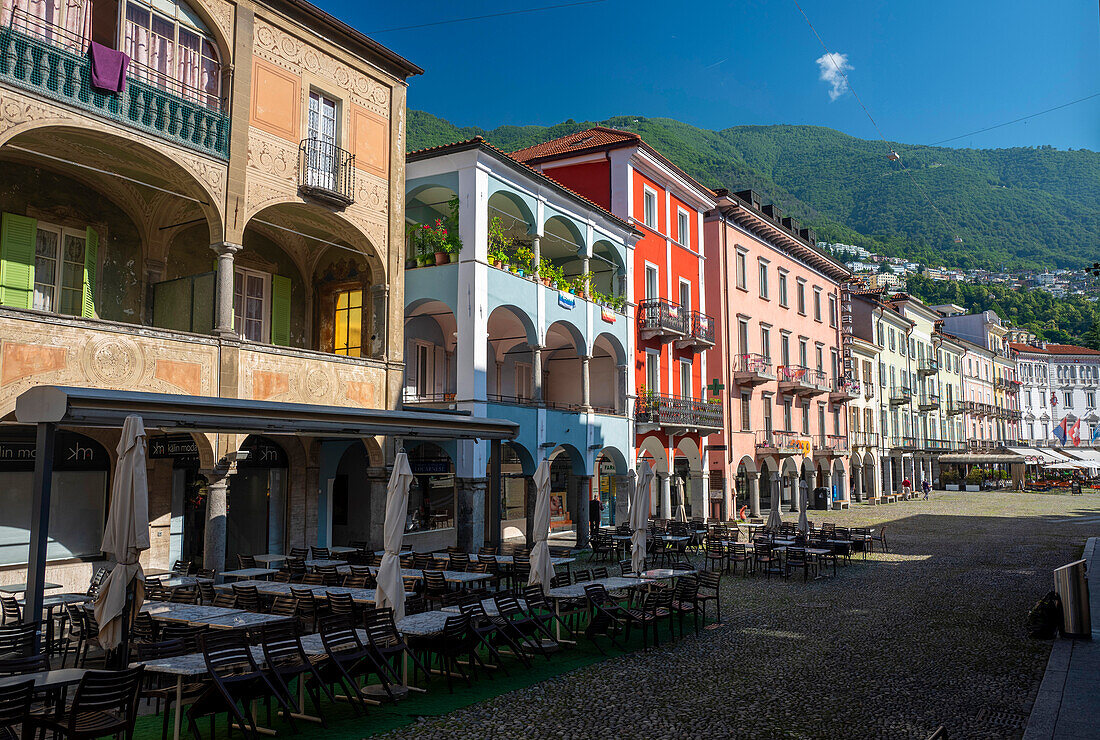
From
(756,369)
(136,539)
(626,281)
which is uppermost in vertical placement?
(626,281)

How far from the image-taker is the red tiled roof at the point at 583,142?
2969 cm

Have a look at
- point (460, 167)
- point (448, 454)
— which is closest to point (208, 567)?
point (448, 454)

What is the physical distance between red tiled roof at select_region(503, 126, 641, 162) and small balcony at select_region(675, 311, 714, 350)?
7.13m

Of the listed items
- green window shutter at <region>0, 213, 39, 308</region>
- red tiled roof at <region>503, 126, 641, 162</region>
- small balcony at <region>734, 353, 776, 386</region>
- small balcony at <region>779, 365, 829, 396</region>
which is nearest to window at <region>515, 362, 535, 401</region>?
red tiled roof at <region>503, 126, 641, 162</region>

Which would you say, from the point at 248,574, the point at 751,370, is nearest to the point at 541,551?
the point at 248,574

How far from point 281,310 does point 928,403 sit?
185 ft

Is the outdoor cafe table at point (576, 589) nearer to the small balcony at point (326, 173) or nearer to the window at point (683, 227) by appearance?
the small balcony at point (326, 173)

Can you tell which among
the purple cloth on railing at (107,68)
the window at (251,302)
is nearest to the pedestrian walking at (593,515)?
the window at (251,302)

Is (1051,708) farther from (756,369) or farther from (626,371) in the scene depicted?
(756,369)

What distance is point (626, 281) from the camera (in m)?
28.3

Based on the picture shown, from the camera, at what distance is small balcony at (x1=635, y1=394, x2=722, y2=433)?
28.7m

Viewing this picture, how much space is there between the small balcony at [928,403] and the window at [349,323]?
53.5m

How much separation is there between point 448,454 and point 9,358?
44.3 ft

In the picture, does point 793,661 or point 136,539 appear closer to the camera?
point 136,539
